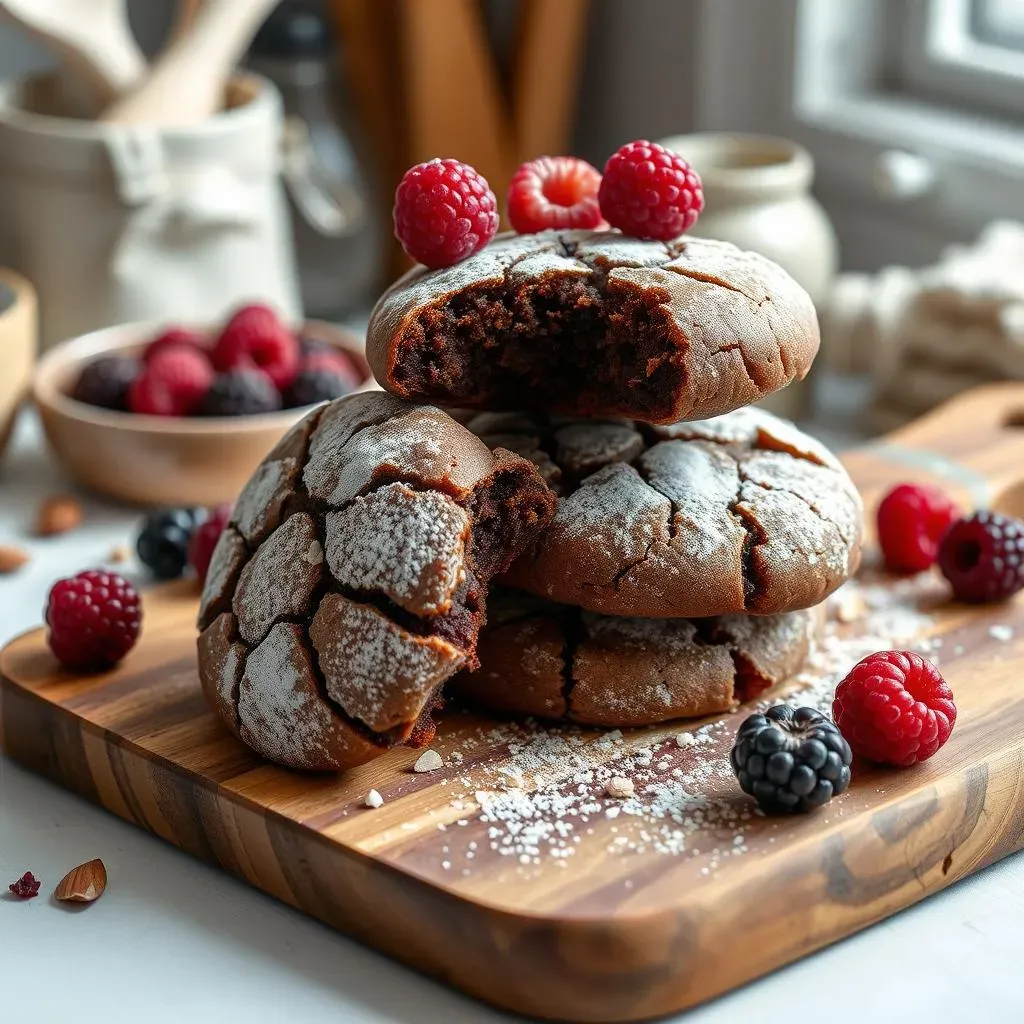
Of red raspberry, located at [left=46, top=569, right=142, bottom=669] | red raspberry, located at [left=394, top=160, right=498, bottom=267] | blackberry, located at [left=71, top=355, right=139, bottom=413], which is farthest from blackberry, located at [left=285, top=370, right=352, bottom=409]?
red raspberry, located at [left=394, top=160, right=498, bottom=267]

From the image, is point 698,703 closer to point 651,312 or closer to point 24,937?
point 651,312

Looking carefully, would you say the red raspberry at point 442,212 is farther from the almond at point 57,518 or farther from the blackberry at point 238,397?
the almond at point 57,518

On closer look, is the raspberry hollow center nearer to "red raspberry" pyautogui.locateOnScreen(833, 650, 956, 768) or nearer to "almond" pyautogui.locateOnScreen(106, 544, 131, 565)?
"red raspberry" pyautogui.locateOnScreen(833, 650, 956, 768)

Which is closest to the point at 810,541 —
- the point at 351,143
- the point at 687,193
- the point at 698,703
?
the point at 698,703

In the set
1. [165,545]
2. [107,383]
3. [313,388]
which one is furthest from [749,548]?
[107,383]

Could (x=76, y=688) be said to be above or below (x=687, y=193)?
below
